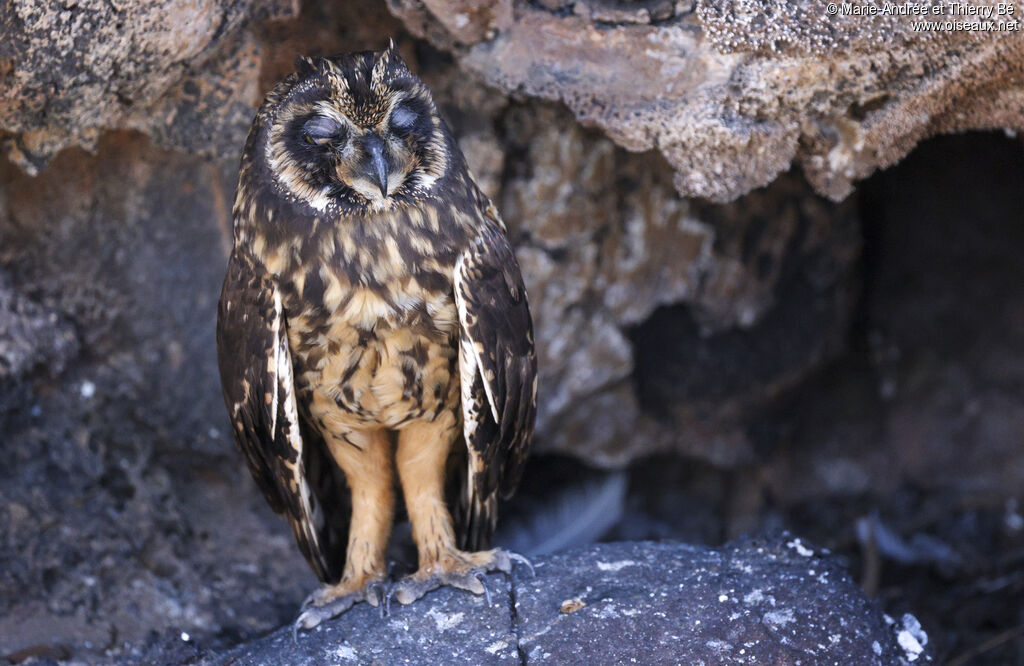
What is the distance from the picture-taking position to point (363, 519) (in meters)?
3.30

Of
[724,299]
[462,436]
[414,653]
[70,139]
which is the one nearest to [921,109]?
[724,299]

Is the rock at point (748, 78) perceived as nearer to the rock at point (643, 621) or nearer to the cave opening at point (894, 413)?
the cave opening at point (894, 413)

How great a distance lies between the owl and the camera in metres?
2.65

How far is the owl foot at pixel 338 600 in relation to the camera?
9.93 feet

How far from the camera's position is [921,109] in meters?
3.17

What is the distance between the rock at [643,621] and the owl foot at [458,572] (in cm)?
3

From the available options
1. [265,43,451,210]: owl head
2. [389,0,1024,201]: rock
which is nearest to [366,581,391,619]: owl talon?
[265,43,451,210]: owl head

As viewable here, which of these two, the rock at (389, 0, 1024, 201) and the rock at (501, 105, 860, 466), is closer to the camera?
the rock at (389, 0, 1024, 201)

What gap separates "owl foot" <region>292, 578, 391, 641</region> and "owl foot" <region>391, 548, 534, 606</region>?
0.16 feet

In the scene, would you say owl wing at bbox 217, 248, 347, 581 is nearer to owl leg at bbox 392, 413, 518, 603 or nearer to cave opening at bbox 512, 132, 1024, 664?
owl leg at bbox 392, 413, 518, 603

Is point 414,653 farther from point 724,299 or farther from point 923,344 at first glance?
point 923,344

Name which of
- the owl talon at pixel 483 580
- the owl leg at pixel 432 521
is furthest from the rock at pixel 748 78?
the owl talon at pixel 483 580

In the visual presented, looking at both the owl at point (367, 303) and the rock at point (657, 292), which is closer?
the owl at point (367, 303)

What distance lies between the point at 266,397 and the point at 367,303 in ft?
1.37
